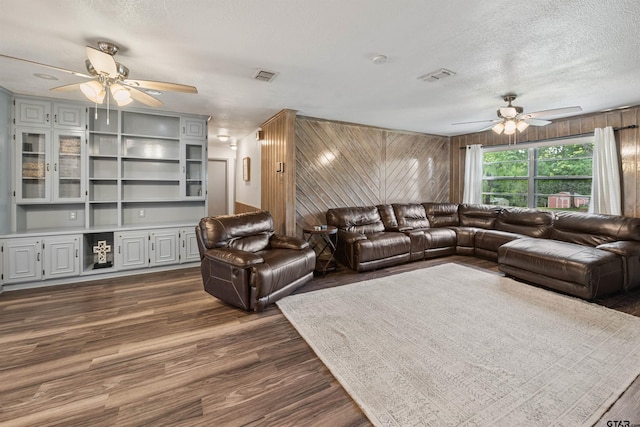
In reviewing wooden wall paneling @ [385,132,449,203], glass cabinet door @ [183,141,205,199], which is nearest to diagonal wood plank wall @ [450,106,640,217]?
wooden wall paneling @ [385,132,449,203]

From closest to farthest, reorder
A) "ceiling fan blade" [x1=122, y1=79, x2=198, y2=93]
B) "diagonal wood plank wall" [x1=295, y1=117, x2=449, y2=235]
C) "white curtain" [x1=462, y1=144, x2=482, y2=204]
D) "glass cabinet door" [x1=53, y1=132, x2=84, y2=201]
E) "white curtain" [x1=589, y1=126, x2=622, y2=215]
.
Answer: "ceiling fan blade" [x1=122, y1=79, x2=198, y2=93] < "glass cabinet door" [x1=53, y1=132, x2=84, y2=201] < "white curtain" [x1=589, y1=126, x2=622, y2=215] < "diagonal wood plank wall" [x1=295, y1=117, x2=449, y2=235] < "white curtain" [x1=462, y1=144, x2=482, y2=204]

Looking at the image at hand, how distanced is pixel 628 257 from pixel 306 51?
14.8 feet

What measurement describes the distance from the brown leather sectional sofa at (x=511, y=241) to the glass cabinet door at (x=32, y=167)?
13.9 feet

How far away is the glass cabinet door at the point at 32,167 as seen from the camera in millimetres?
3812

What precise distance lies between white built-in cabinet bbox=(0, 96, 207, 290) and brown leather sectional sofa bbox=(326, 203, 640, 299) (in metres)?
2.74

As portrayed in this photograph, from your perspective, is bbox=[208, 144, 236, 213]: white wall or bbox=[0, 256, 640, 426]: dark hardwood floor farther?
bbox=[208, 144, 236, 213]: white wall

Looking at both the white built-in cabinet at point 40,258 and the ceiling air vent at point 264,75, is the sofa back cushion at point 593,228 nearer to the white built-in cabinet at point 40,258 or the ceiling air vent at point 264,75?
the ceiling air vent at point 264,75

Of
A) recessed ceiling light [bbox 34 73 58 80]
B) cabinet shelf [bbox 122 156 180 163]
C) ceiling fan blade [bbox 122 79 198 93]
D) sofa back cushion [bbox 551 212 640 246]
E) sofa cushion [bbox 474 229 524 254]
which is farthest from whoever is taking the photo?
sofa cushion [bbox 474 229 524 254]

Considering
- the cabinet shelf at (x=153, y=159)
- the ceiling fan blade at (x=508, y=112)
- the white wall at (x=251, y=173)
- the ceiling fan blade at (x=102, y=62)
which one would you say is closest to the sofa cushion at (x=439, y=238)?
the ceiling fan blade at (x=508, y=112)

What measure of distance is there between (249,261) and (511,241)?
174 inches

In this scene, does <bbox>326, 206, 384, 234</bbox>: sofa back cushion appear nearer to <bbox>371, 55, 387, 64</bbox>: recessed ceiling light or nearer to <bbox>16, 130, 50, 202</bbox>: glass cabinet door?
<bbox>371, 55, 387, 64</bbox>: recessed ceiling light

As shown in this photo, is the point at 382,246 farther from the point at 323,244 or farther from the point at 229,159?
the point at 229,159

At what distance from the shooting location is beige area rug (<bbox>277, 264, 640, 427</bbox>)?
66.5 inches

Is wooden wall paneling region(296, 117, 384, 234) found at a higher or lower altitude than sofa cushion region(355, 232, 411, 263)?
higher
